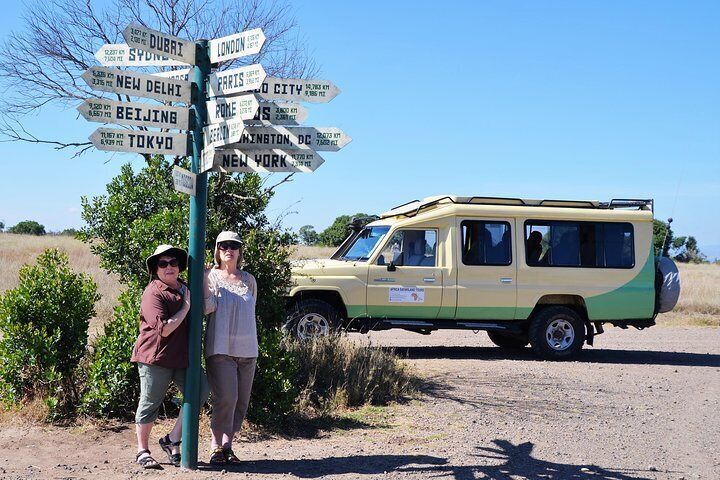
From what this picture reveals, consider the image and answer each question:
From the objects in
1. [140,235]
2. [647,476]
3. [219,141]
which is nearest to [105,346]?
[140,235]

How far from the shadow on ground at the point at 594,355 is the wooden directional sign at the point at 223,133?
6.96 meters

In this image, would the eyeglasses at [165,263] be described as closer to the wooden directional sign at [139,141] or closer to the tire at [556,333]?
the wooden directional sign at [139,141]

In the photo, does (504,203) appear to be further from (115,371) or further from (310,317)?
(115,371)

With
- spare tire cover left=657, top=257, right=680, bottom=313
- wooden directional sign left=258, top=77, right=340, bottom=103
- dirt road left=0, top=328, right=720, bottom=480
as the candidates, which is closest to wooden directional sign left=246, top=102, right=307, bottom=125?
wooden directional sign left=258, top=77, right=340, bottom=103

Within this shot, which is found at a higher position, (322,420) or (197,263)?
(197,263)

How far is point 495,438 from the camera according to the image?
23.5ft

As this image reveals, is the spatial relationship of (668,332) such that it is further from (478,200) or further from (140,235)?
(140,235)

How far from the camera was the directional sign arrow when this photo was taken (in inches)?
228

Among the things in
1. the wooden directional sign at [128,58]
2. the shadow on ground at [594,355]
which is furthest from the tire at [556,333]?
the wooden directional sign at [128,58]

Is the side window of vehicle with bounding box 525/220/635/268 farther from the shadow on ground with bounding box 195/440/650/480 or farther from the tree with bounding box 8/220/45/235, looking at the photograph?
the tree with bounding box 8/220/45/235

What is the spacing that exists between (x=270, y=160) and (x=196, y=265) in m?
0.91

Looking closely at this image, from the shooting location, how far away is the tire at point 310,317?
36.6 feet

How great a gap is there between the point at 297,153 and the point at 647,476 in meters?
3.58

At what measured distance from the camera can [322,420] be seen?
7.47 meters
